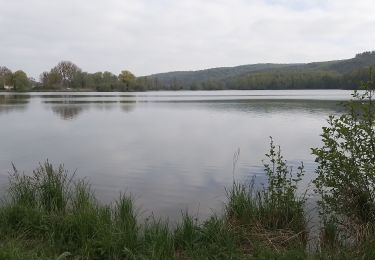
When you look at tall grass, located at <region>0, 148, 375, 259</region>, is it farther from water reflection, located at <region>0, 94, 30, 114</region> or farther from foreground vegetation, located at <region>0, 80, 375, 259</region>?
water reflection, located at <region>0, 94, 30, 114</region>

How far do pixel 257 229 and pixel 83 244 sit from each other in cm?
290

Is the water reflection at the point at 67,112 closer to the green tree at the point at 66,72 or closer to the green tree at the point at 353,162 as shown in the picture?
the green tree at the point at 353,162

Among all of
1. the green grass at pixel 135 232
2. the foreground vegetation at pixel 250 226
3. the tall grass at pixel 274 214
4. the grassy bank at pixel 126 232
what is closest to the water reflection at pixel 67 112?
the green grass at pixel 135 232

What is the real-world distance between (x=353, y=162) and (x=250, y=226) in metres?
2.05

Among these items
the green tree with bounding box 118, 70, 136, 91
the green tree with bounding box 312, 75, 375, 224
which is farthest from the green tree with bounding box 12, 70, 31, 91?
the green tree with bounding box 312, 75, 375, 224

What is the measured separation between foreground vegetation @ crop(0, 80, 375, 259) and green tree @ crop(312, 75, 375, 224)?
0.05 ft

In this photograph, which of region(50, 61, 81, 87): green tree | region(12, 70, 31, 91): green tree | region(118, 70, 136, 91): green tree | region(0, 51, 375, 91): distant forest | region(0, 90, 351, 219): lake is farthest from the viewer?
region(118, 70, 136, 91): green tree

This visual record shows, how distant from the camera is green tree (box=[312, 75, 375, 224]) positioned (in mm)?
6383

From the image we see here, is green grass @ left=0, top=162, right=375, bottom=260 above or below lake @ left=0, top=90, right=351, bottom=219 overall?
above

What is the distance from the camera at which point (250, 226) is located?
→ 7.12 metres

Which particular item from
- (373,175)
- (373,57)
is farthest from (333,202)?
(373,57)

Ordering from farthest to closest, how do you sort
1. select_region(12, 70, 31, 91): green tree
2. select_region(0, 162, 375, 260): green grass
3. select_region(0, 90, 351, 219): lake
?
select_region(12, 70, 31, 91): green tree < select_region(0, 90, 351, 219): lake < select_region(0, 162, 375, 260): green grass

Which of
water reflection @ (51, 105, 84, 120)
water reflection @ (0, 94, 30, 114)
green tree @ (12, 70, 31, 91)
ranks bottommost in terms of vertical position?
water reflection @ (51, 105, 84, 120)

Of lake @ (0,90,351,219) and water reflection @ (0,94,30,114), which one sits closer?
lake @ (0,90,351,219)
